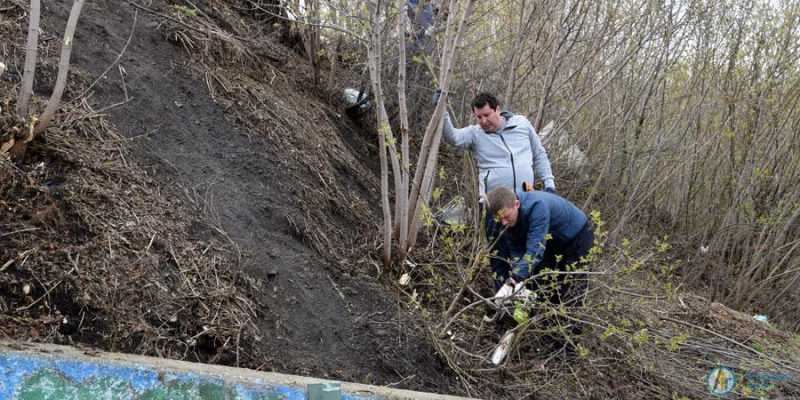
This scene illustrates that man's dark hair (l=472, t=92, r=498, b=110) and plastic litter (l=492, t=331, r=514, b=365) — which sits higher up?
man's dark hair (l=472, t=92, r=498, b=110)

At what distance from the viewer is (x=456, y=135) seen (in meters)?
5.55

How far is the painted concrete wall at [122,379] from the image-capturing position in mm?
2711

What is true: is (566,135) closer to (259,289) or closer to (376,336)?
(376,336)

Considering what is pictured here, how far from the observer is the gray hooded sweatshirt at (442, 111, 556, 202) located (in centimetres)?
561

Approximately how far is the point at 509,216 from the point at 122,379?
A: 258cm

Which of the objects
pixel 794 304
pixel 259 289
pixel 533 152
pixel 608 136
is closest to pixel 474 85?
pixel 533 152

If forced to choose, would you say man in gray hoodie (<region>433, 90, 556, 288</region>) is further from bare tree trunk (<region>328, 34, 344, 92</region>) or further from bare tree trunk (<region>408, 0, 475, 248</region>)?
bare tree trunk (<region>328, 34, 344, 92</region>)

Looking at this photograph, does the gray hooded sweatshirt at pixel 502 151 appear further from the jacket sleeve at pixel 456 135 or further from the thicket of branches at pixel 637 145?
the thicket of branches at pixel 637 145

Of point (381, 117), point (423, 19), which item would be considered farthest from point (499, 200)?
point (423, 19)

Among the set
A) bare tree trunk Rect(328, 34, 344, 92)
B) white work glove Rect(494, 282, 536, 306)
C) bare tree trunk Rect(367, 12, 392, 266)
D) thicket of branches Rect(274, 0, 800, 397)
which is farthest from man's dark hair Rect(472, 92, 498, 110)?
bare tree trunk Rect(328, 34, 344, 92)

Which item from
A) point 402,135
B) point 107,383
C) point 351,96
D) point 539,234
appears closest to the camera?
point 107,383

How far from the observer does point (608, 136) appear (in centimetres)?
830

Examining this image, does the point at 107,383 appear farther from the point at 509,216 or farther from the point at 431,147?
the point at 431,147

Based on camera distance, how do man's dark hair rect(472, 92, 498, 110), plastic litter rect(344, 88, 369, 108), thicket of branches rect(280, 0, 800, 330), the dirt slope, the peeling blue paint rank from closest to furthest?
the peeling blue paint < the dirt slope < man's dark hair rect(472, 92, 498, 110) < thicket of branches rect(280, 0, 800, 330) < plastic litter rect(344, 88, 369, 108)
